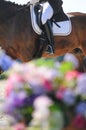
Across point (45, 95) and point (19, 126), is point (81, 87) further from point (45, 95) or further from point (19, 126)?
point (19, 126)

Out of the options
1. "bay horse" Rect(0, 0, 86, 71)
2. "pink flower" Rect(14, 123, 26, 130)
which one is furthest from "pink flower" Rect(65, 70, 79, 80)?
"bay horse" Rect(0, 0, 86, 71)

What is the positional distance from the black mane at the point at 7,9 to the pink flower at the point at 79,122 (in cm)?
810

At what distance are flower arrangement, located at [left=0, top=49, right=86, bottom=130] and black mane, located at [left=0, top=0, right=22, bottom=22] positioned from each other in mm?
7942

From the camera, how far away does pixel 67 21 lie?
36.7 feet

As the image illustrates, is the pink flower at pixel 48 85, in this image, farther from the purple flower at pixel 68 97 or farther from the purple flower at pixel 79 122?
the purple flower at pixel 79 122

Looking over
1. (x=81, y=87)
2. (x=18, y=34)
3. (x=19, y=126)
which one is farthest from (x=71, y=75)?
(x=18, y=34)

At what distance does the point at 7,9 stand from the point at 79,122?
835 centimetres

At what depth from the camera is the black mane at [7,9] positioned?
1028cm

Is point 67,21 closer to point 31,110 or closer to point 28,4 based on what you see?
point 28,4

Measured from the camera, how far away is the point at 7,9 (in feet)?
34.3

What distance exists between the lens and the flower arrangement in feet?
7.44

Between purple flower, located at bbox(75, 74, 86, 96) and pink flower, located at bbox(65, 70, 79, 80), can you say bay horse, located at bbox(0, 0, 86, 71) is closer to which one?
pink flower, located at bbox(65, 70, 79, 80)

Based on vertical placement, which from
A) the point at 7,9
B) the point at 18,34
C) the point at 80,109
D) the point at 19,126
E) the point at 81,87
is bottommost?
the point at 18,34

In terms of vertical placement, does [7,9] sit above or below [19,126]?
below
